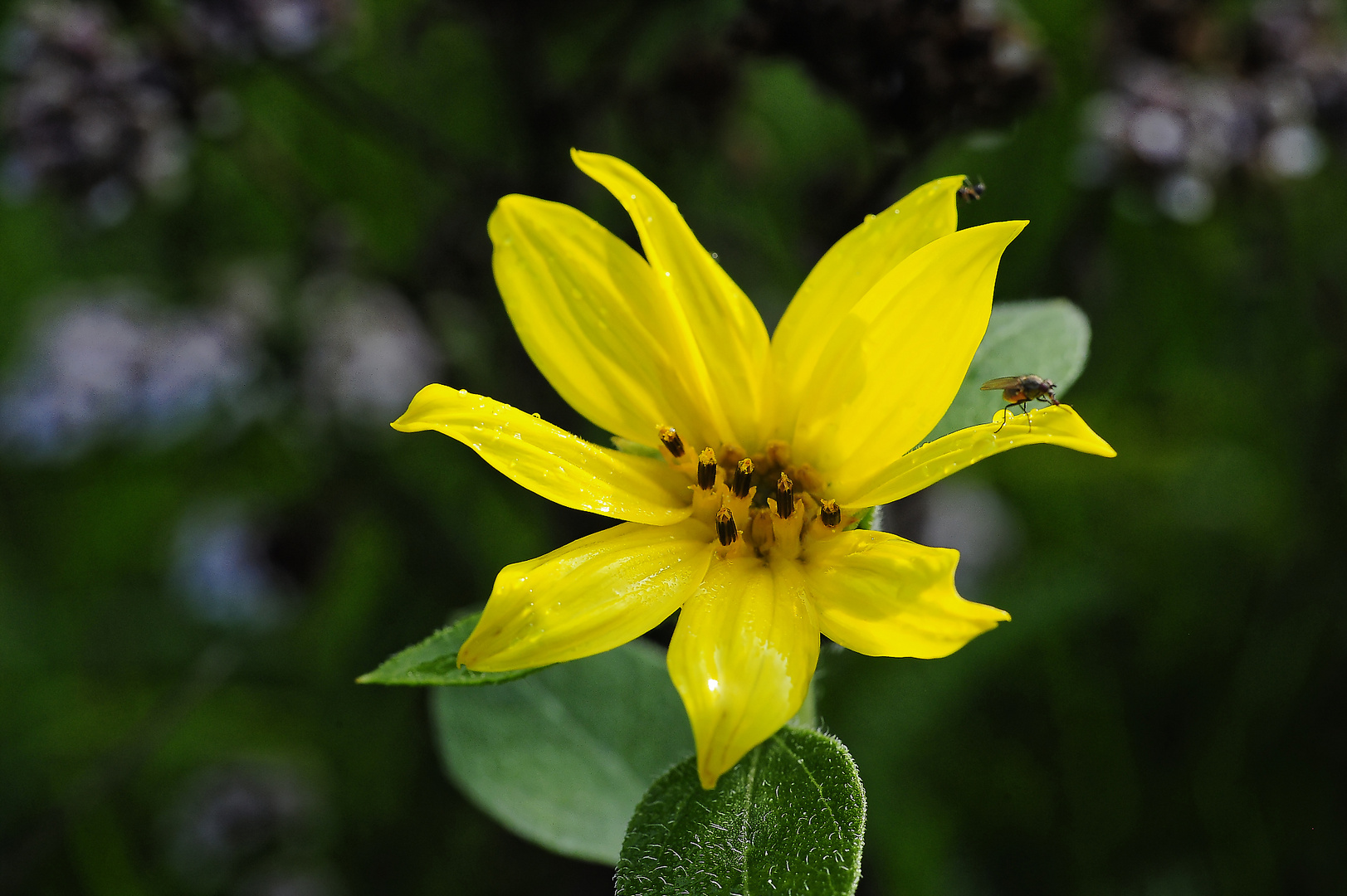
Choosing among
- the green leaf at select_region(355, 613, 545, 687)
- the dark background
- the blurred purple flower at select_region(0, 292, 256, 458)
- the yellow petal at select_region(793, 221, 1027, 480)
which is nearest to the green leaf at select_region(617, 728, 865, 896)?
the green leaf at select_region(355, 613, 545, 687)

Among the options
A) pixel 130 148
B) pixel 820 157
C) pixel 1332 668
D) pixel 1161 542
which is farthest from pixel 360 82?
pixel 1332 668

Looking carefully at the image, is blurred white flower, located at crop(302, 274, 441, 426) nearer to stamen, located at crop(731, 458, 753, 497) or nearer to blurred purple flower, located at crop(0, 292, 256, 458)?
blurred purple flower, located at crop(0, 292, 256, 458)

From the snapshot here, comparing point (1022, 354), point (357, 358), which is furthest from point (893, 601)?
point (357, 358)

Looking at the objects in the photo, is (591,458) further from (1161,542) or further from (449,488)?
(1161,542)

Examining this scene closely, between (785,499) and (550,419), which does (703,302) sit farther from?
(550,419)

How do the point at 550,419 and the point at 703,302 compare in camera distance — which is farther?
the point at 550,419

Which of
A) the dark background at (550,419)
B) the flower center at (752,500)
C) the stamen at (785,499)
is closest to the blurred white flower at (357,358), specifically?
the dark background at (550,419)

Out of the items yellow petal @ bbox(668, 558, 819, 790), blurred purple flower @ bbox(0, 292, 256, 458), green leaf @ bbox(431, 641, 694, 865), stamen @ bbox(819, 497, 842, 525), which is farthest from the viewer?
blurred purple flower @ bbox(0, 292, 256, 458)

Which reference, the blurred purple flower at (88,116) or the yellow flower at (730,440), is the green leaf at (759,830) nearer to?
the yellow flower at (730,440)
